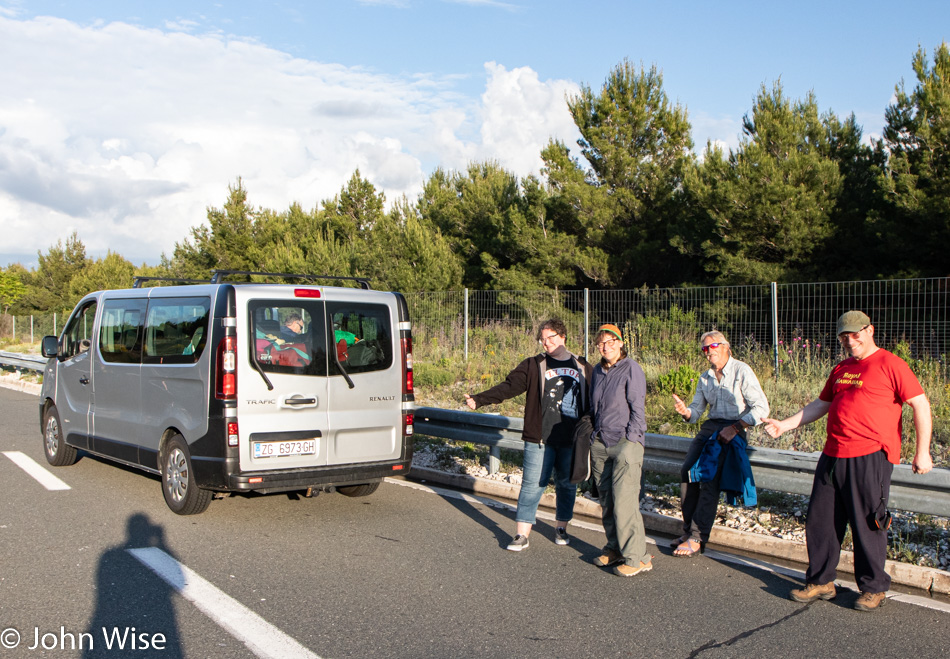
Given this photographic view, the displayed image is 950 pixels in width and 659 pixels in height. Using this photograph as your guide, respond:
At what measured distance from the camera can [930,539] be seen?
19.1ft

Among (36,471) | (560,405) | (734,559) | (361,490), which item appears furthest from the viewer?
(36,471)

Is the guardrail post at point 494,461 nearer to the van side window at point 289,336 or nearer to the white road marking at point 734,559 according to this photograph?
the white road marking at point 734,559

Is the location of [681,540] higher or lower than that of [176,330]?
lower

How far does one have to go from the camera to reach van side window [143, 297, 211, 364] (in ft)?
21.5

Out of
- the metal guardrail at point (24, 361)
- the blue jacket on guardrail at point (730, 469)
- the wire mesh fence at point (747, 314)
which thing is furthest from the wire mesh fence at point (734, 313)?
the metal guardrail at point (24, 361)

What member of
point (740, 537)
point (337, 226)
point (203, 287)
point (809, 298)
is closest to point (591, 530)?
point (740, 537)

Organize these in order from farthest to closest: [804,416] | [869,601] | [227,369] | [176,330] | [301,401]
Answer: [176,330] < [301,401] < [227,369] < [804,416] < [869,601]

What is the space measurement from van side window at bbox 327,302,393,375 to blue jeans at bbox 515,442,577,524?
169cm

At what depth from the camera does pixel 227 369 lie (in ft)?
20.4

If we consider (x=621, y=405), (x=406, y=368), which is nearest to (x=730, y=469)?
(x=621, y=405)

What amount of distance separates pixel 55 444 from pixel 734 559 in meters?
7.46

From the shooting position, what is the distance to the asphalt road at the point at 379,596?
4082 millimetres

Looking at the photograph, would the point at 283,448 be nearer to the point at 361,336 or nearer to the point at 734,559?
the point at 361,336

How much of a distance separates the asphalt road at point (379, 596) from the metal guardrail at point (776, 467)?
77cm
